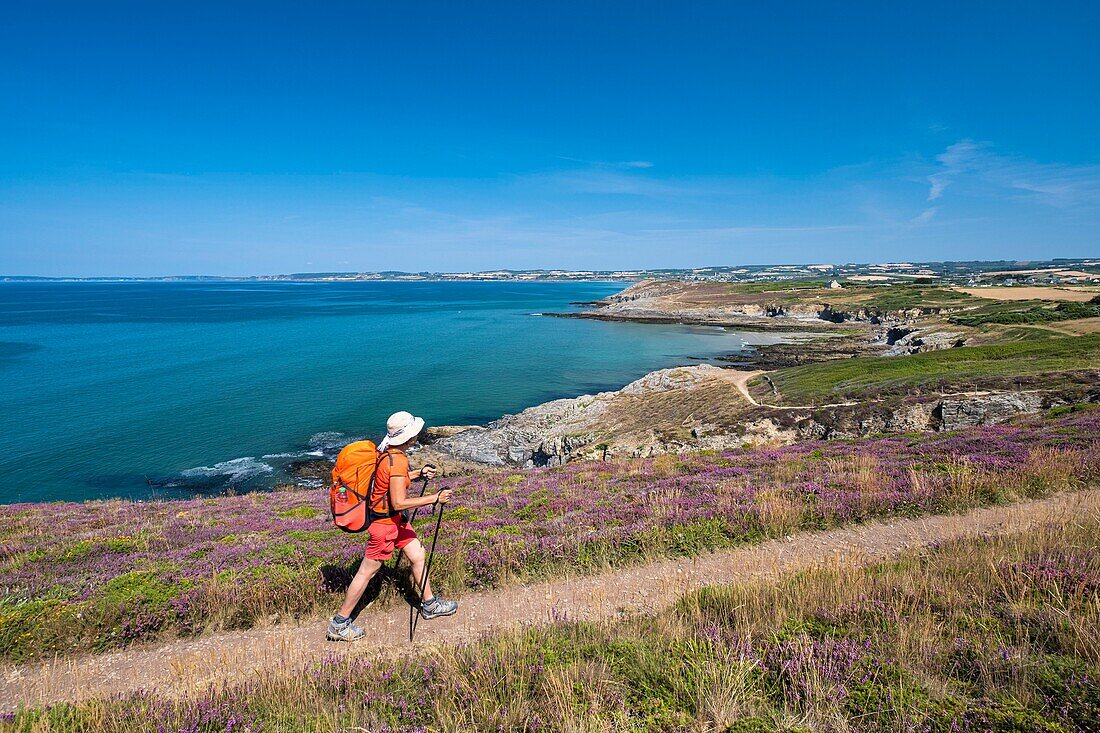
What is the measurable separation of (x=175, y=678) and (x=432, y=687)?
3077mm

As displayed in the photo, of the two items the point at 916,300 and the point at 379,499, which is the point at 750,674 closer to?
the point at 379,499

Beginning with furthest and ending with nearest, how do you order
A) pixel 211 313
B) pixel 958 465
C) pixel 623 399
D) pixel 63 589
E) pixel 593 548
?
pixel 211 313 → pixel 623 399 → pixel 958 465 → pixel 593 548 → pixel 63 589

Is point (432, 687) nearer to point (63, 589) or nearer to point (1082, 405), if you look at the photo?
point (63, 589)

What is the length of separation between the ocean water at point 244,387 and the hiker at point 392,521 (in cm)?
2643

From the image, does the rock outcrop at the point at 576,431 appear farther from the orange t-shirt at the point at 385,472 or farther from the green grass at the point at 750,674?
the orange t-shirt at the point at 385,472

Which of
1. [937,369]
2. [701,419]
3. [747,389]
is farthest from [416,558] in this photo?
[937,369]

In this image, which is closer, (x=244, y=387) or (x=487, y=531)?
(x=487, y=531)

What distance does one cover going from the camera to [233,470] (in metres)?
30.0

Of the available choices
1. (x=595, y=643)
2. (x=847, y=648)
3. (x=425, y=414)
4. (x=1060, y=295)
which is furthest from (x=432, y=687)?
(x=1060, y=295)

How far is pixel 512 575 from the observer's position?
7.53 m

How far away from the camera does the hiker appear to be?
5988 millimetres

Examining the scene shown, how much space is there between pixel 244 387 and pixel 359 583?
2064 inches

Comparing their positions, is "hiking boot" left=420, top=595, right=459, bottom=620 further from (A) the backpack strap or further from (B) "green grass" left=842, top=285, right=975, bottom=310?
(B) "green grass" left=842, top=285, right=975, bottom=310

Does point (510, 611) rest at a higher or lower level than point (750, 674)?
lower
